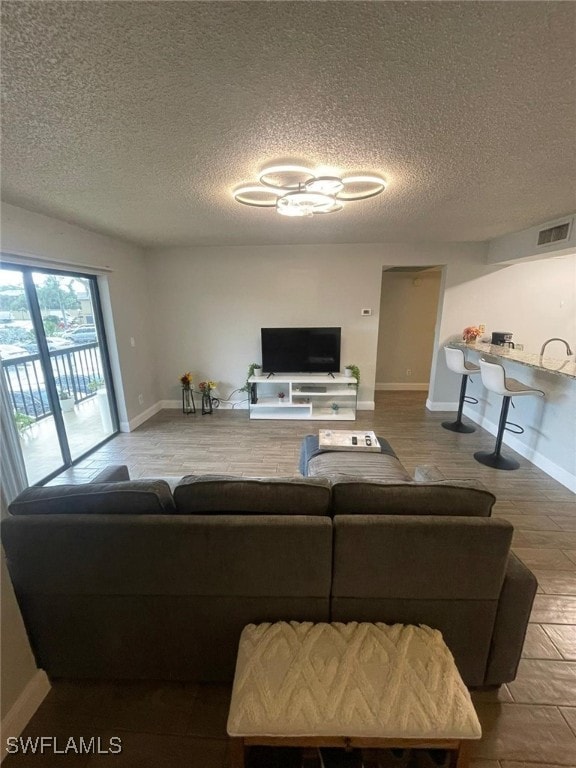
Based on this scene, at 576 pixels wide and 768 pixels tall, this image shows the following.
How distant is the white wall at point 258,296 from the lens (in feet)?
14.6

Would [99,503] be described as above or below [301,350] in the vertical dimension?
below

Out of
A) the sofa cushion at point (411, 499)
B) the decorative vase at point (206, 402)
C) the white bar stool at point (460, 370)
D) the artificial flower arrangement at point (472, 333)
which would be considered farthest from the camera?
the decorative vase at point (206, 402)

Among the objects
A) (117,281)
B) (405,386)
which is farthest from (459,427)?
(117,281)

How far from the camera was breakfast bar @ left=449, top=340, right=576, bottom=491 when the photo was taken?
113 inches

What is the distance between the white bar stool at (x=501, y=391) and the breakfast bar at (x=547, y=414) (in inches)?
5.4

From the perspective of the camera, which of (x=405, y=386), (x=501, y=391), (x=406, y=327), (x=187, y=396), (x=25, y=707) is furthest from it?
(x=405, y=386)

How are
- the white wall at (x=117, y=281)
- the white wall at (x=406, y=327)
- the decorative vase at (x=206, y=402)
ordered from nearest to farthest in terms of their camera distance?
1. the white wall at (x=117, y=281)
2. the decorative vase at (x=206, y=402)
3. the white wall at (x=406, y=327)

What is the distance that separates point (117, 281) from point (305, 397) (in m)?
2.99

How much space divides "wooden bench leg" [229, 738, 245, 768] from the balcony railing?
2813mm

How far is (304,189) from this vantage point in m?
1.94

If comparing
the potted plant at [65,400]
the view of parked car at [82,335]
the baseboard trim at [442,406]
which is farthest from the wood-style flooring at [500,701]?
the baseboard trim at [442,406]

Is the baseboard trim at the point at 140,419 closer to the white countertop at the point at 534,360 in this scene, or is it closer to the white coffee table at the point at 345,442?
the white coffee table at the point at 345,442

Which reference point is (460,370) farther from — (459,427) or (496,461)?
(496,461)

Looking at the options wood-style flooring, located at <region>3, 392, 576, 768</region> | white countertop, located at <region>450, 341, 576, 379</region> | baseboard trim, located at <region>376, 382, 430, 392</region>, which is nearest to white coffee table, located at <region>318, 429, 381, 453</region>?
wood-style flooring, located at <region>3, 392, 576, 768</region>
